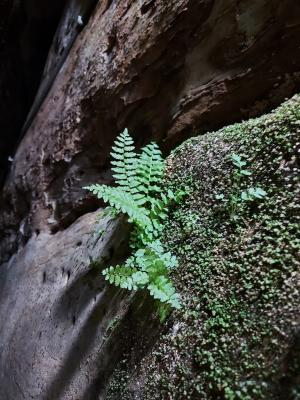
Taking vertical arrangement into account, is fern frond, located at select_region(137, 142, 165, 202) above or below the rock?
above

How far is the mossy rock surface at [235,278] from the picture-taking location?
6.31ft

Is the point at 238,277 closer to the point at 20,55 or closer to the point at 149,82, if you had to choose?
the point at 149,82

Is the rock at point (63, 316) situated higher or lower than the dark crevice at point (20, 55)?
lower

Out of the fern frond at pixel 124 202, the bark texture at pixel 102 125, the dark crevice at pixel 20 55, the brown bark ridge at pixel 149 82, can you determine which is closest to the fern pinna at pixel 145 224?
the fern frond at pixel 124 202

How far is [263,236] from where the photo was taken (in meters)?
2.24

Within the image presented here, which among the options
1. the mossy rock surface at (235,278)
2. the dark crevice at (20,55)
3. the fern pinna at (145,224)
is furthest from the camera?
the dark crevice at (20,55)

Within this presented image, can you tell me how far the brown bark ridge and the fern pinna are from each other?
0.62 metres

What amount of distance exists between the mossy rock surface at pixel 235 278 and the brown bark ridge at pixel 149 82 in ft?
1.30

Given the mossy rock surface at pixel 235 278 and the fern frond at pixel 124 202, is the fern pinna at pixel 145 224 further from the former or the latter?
the mossy rock surface at pixel 235 278

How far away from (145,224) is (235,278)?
0.84 m

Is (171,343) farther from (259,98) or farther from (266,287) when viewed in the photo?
(259,98)

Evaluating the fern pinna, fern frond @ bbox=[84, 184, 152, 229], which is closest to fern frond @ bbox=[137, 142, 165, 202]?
the fern pinna

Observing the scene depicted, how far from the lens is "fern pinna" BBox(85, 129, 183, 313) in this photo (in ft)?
8.16

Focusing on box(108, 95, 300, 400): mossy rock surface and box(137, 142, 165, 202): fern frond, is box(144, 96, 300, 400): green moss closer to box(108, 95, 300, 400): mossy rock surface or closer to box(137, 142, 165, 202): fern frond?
box(108, 95, 300, 400): mossy rock surface
